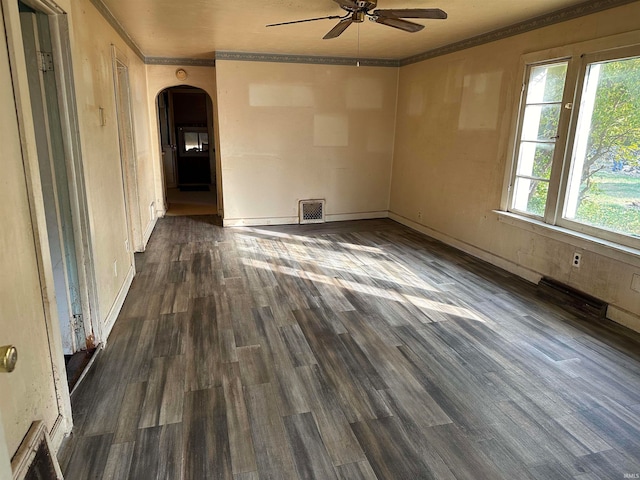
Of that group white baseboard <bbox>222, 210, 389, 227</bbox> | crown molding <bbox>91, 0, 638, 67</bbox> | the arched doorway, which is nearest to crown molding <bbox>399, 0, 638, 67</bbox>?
crown molding <bbox>91, 0, 638, 67</bbox>

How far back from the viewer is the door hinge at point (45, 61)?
7.82ft

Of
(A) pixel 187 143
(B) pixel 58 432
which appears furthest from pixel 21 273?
(A) pixel 187 143

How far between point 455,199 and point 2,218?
16.1 ft

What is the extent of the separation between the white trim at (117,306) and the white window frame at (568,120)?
390cm

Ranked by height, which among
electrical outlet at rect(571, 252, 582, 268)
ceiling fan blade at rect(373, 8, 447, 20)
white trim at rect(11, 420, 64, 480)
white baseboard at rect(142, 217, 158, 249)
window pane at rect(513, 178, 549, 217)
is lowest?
white baseboard at rect(142, 217, 158, 249)

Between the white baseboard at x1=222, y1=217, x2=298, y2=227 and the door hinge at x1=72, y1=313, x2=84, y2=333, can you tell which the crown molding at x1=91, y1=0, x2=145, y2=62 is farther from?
the white baseboard at x1=222, y1=217, x2=298, y2=227

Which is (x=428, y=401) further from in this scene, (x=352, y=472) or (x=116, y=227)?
(x=116, y=227)

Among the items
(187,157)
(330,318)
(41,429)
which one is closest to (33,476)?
(41,429)

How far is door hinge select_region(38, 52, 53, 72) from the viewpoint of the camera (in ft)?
7.82

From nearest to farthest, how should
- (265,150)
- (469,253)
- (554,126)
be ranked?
(554,126) → (469,253) → (265,150)

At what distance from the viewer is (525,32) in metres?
4.14

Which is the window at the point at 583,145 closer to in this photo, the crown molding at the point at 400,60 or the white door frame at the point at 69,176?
the crown molding at the point at 400,60

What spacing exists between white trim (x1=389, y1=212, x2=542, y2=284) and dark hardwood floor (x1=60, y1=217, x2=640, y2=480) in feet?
0.85

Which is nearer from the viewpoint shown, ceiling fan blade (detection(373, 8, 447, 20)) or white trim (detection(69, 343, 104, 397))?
white trim (detection(69, 343, 104, 397))
